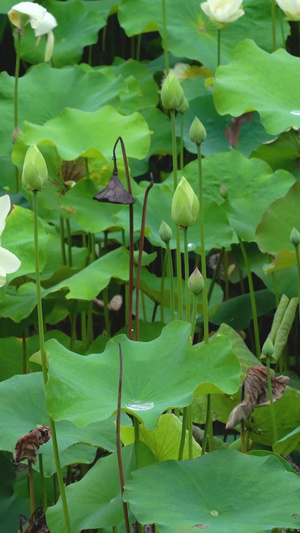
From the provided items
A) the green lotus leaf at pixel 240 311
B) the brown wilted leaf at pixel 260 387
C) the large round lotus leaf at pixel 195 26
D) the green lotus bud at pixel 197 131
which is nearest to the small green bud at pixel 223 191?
the green lotus leaf at pixel 240 311

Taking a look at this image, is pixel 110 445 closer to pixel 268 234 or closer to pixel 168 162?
pixel 268 234

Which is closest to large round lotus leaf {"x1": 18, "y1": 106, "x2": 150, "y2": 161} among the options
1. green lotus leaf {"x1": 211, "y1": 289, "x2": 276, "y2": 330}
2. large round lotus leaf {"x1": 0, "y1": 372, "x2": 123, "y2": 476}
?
green lotus leaf {"x1": 211, "y1": 289, "x2": 276, "y2": 330}

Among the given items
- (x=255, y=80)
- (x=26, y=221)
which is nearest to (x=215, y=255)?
(x=255, y=80)

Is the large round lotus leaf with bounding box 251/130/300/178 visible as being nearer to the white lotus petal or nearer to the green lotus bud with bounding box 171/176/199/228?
the green lotus bud with bounding box 171/176/199/228

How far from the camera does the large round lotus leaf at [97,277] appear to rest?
1.47 m

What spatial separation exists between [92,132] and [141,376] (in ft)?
2.86

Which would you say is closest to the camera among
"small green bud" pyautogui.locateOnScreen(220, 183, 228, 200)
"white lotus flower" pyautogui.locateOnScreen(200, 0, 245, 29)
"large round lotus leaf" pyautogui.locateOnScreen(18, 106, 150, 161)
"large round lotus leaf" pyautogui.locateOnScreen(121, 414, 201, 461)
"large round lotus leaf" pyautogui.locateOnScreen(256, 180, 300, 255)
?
"large round lotus leaf" pyautogui.locateOnScreen(121, 414, 201, 461)

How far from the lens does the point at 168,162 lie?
2.50m

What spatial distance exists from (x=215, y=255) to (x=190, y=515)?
1150 millimetres

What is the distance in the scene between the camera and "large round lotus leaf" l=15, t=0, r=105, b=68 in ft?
8.32

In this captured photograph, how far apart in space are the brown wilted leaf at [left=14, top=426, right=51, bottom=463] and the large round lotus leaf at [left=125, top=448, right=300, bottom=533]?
16 cm

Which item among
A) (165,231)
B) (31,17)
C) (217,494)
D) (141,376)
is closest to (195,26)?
(31,17)

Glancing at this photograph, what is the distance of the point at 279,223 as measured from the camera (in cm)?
143

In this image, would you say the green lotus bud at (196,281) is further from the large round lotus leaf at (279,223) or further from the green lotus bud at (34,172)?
the large round lotus leaf at (279,223)
